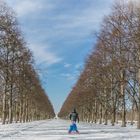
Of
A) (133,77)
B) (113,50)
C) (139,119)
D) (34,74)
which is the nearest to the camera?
(139,119)

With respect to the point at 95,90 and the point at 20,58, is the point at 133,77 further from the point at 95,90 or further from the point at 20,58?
the point at 95,90

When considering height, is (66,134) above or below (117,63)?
below

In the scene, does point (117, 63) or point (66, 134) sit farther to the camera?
point (117, 63)

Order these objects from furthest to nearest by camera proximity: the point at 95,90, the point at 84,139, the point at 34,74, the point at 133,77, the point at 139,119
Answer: the point at 34,74 → the point at 95,90 → the point at 133,77 → the point at 139,119 → the point at 84,139

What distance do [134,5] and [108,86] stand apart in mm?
22197

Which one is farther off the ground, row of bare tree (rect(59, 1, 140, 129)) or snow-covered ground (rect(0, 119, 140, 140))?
row of bare tree (rect(59, 1, 140, 129))

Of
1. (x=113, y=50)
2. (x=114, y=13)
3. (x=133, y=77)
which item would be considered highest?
(x=114, y=13)

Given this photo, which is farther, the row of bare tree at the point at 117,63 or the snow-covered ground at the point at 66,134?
the row of bare tree at the point at 117,63

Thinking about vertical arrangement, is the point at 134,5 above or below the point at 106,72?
above

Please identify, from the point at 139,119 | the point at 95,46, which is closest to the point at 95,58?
the point at 95,46

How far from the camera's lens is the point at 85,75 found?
78.2m

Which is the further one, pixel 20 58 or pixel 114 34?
pixel 20 58

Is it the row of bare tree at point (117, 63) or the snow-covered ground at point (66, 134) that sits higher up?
the row of bare tree at point (117, 63)

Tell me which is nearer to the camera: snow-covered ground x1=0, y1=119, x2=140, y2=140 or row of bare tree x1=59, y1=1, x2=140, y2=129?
snow-covered ground x1=0, y1=119, x2=140, y2=140
